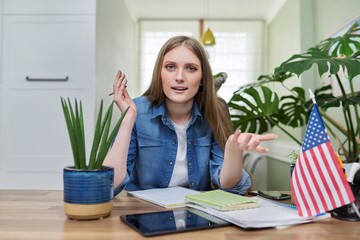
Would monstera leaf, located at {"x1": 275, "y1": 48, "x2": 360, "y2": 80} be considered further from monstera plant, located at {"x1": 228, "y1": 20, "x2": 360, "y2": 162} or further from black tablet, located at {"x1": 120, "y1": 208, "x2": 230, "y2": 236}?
black tablet, located at {"x1": 120, "y1": 208, "x2": 230, "y2": 236}

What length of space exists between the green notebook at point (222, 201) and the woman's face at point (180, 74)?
466 millimetres

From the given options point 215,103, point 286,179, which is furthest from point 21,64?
point 286,179

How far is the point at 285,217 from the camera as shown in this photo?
0.87 metres

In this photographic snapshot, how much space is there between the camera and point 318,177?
0.88 meters

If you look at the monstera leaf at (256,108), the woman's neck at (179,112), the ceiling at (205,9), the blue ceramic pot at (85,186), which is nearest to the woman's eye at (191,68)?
the woman's neck at (179,112)

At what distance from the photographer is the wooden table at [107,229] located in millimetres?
744

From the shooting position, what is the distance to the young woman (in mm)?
1394

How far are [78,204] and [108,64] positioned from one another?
8.63ft

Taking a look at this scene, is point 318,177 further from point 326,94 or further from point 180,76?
point 326,94

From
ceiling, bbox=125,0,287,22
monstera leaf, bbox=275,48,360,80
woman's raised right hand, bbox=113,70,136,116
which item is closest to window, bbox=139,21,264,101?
ceiling, bbox=125,0,287,22

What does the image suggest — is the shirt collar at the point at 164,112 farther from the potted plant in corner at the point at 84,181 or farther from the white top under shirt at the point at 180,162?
the potted plant in corner at the point at 84,181

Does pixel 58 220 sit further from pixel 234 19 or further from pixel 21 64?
pixel 234 19

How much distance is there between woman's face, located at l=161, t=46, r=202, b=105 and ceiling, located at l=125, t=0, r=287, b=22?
3.20 m

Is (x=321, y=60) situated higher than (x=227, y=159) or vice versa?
(x=321, y=60)
